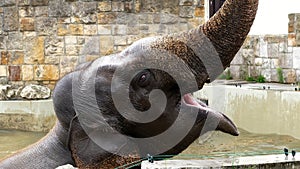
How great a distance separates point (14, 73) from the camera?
9172 millimetres

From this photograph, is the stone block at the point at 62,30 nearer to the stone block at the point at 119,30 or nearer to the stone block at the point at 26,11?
the stone block at the point at 26,11

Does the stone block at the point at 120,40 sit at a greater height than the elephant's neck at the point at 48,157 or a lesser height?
greater

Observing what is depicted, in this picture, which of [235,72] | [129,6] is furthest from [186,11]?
[235,72]

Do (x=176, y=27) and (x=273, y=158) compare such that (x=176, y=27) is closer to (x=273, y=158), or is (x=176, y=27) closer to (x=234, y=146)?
(x=234, y=146)

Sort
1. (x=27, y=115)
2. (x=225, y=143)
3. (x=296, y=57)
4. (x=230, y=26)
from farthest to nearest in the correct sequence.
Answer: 1. (x=296, y=57)
2. (x=27, y=115)
3. (x=225, y=143)
4. (x=230, y=26)

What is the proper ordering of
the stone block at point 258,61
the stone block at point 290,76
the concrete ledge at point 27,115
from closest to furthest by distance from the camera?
the concrete ledge at point 27,115, the stone block at point 290,76, the stone block at point 258,61

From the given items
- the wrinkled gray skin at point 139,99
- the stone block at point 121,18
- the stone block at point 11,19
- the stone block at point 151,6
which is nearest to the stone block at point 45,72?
the stone block at point 11,19

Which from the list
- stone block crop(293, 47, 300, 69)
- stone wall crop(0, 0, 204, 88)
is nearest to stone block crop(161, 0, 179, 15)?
stone wall crop(0, 0, 204, 88)

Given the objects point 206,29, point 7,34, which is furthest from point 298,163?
point 7,34

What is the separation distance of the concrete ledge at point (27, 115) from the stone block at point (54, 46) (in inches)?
29.4

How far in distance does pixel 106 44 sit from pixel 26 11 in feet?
4.10

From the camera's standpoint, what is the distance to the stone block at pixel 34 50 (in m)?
9.14

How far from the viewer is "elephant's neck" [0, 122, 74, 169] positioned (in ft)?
8.82

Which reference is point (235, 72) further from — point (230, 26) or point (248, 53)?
point (230, 26)
